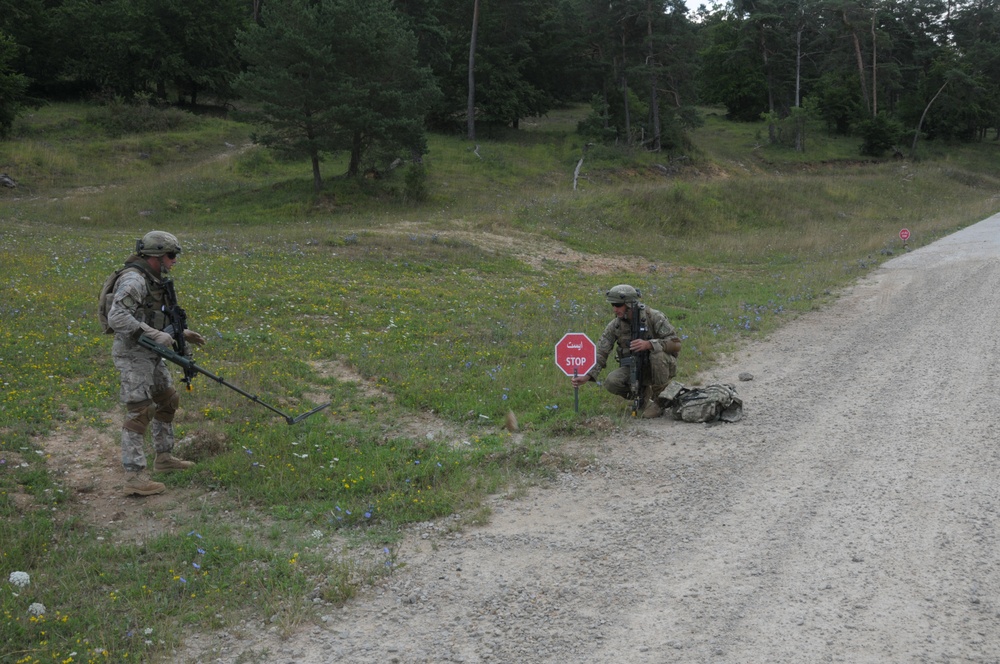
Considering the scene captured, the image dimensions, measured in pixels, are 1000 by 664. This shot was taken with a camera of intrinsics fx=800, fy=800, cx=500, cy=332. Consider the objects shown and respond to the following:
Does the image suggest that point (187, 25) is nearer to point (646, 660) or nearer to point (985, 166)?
point (646, 660)

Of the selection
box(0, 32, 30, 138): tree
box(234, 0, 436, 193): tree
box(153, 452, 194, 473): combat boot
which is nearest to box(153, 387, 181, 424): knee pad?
box(153, 452, 194, 473): combat boot

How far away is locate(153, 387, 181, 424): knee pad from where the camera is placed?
7645mm

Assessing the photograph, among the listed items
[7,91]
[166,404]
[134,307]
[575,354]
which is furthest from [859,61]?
[134,307]

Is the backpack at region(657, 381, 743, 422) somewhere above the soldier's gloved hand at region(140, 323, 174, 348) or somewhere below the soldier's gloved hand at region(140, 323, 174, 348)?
below

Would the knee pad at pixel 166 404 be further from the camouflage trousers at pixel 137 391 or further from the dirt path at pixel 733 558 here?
the dirt path at pixel 733 558

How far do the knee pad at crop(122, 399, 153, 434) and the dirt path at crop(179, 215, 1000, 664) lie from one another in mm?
2878

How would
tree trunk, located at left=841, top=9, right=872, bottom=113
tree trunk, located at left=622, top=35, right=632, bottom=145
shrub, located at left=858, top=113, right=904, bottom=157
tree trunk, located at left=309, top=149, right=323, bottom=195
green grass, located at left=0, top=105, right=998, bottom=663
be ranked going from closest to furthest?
green grass, located at left=0, top=105, right=998, bottom=663 < tree trunk, located at left=309, top=149, right=323, bottom=195 < tree trunk, located at left=622, top=35, right=632, bottom=145 < shrub, located at left=858, top=113, right=904, bottom=157 < tree trunk, located at left=841, top=9, right=872, bottom=113

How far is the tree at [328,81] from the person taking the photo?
2889cm

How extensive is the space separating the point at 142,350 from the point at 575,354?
4.54 metres

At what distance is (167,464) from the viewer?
25.4 feet

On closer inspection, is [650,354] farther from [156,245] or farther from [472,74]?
[472,74]

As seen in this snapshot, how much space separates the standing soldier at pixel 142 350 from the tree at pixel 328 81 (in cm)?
2223

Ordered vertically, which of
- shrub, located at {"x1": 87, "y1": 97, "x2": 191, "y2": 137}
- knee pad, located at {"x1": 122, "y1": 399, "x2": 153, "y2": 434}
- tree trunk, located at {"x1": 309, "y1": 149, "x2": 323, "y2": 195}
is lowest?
knee pad, located at {"x1": 122, "y1": 399, "x2": 153, "y2": 434}

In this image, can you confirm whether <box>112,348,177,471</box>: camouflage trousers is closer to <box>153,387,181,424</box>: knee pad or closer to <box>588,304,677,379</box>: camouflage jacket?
<box>153,387,181,424</box>: knee pad
